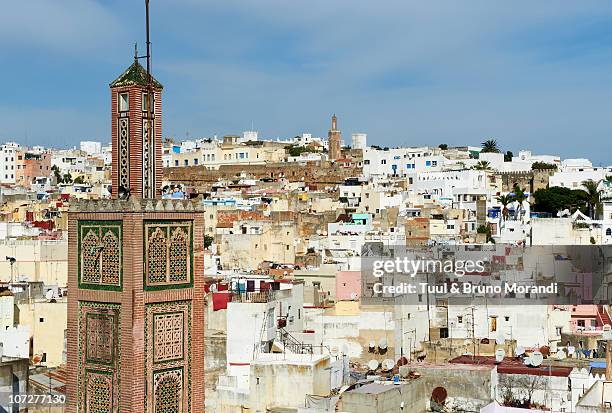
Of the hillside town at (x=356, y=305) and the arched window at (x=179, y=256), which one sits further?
the hillside town at (x=356, y=305)

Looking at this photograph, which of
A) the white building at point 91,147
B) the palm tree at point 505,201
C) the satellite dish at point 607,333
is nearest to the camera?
the satellite dish at point 607,333

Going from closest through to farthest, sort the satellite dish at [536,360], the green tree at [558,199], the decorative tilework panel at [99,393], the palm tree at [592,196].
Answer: the decorative tilework panel at [99,393] → the satellite dish at [536,360] → the palm tree at [592,196] → the green tree at [558,199]

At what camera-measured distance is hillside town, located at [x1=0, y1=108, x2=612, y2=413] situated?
59.5ft

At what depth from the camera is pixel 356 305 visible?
24.6m

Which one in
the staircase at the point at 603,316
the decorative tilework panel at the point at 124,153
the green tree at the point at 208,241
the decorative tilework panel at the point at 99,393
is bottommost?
the staircase at the point at 603,316

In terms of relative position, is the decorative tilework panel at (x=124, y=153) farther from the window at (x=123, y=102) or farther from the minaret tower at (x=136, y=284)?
the window at (x=123, y=102)

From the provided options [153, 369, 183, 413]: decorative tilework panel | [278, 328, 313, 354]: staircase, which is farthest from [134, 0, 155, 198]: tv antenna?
[278, 328, 313, 354]: staircase

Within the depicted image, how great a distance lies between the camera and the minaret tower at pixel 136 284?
11.6 meters

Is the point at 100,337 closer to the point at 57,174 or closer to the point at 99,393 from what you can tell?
the point at 99,393

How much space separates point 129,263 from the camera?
11586 millimetres

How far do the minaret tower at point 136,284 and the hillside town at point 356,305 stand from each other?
157mm

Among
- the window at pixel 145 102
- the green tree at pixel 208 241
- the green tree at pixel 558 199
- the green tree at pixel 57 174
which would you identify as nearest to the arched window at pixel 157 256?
the window at pixel 145 102

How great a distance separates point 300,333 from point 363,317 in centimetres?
172

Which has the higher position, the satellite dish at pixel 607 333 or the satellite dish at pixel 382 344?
the satellite dish at pixel 607 333
